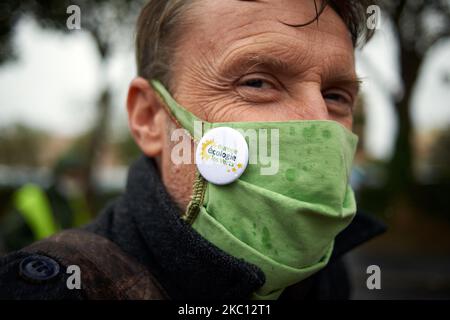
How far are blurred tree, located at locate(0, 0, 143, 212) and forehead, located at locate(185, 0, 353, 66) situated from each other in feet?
14.6

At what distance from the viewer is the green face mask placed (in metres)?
Answer: 1.38

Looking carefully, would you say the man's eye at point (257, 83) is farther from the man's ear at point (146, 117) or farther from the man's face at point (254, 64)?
the man's ear at point (146, 117)

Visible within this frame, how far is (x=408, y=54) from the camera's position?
36.0 feet

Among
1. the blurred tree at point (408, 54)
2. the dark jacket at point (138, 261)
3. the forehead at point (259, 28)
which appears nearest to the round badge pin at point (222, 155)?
the dark jacket at point (138, 261)

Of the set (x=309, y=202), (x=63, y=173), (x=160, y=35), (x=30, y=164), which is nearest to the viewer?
(x=309, y=202)

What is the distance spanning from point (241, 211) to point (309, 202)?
22 centimetres

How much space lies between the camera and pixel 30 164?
31625 mm

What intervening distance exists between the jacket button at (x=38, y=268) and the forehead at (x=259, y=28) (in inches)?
35.3

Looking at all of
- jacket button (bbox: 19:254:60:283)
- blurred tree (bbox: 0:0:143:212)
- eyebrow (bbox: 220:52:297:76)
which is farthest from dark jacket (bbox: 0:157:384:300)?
blurred tree (bbox: 0:0:143:212)

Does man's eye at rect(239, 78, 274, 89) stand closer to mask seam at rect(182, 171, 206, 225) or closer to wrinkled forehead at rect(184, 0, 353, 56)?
wrinkled forehead at rect(184, 0, 353, 56)
